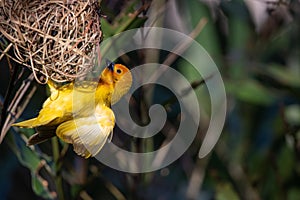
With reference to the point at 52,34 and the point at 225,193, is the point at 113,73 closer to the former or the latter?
Result: the point at 52,34

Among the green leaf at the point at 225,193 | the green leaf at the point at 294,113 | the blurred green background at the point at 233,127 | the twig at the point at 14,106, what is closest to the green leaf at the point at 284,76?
the blurred green background at the point at 233,127

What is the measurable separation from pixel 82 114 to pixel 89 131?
4 cm

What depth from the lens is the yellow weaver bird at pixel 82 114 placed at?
171cm

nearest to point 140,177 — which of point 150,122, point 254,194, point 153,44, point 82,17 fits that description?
point 150,122

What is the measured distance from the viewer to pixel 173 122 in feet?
9.96

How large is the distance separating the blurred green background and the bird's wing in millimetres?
798

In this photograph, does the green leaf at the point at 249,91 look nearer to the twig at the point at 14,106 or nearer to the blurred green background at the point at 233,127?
the blurred green background at the point at 233,127

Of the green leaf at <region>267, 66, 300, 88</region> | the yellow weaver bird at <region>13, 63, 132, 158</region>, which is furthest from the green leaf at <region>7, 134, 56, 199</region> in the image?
the green leaf at <region>267, 66, 300, 88</region>

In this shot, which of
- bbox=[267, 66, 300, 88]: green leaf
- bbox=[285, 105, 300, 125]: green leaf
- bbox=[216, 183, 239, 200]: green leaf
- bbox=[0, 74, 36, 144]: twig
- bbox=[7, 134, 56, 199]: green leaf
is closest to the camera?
bbox=[0, 74, 36, 144]: twig

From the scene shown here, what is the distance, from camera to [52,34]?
5.55 feet

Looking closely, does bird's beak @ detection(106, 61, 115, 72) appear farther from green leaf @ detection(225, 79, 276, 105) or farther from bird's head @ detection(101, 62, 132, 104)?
green leaf @ detection(225, 79, 276, 105)

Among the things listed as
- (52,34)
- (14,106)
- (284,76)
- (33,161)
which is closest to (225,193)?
(284,76)

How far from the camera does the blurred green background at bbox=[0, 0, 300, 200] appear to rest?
2.92m

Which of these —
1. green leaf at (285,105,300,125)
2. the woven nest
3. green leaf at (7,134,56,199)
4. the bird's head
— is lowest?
green leaf at (285,105,300,125)
